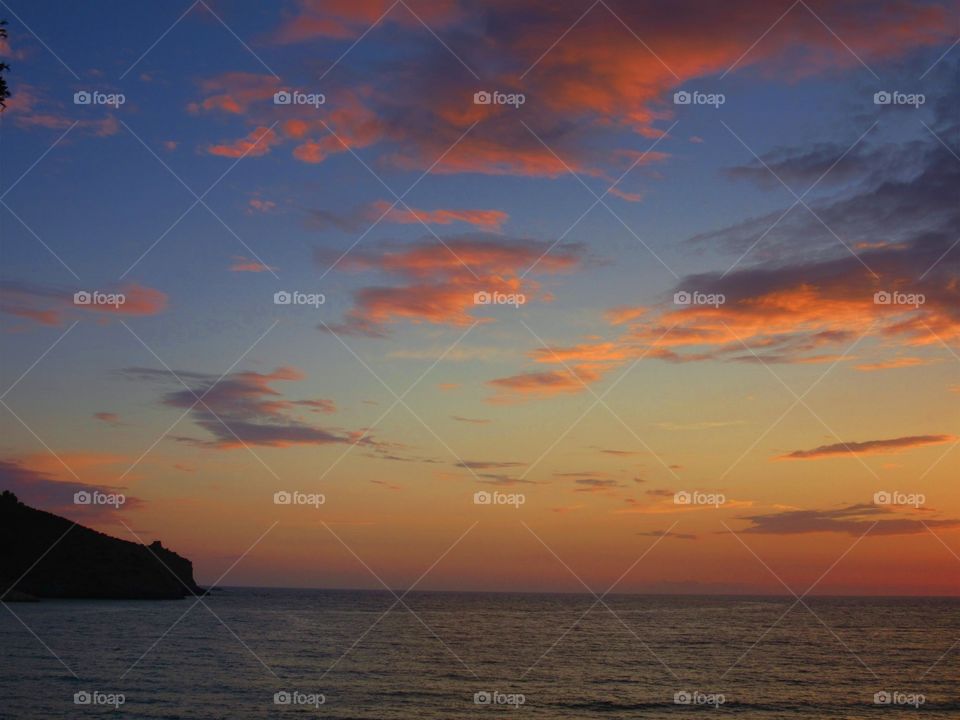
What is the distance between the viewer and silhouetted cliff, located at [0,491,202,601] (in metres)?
150

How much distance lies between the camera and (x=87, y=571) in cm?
15625

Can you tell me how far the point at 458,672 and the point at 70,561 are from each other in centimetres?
12459

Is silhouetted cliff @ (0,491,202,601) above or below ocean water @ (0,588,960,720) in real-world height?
above

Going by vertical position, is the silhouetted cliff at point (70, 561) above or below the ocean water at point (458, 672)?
above

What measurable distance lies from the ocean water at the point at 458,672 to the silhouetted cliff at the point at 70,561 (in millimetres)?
59201

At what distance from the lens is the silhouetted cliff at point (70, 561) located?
15000 cm

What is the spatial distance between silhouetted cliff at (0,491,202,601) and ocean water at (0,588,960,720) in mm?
59201

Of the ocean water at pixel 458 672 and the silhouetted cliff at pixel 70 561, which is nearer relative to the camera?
the ocean water at pixel 458 672

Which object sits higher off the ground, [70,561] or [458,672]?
[70,561]

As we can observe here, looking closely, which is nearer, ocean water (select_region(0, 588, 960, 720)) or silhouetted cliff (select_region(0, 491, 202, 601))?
ocean water (select_region(0, 588, 960, 720))

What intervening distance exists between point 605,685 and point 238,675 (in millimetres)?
20049

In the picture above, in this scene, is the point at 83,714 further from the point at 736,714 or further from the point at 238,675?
the point at 736,714

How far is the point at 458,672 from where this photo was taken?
175 ft

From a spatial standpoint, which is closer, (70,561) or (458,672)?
(458,672)
